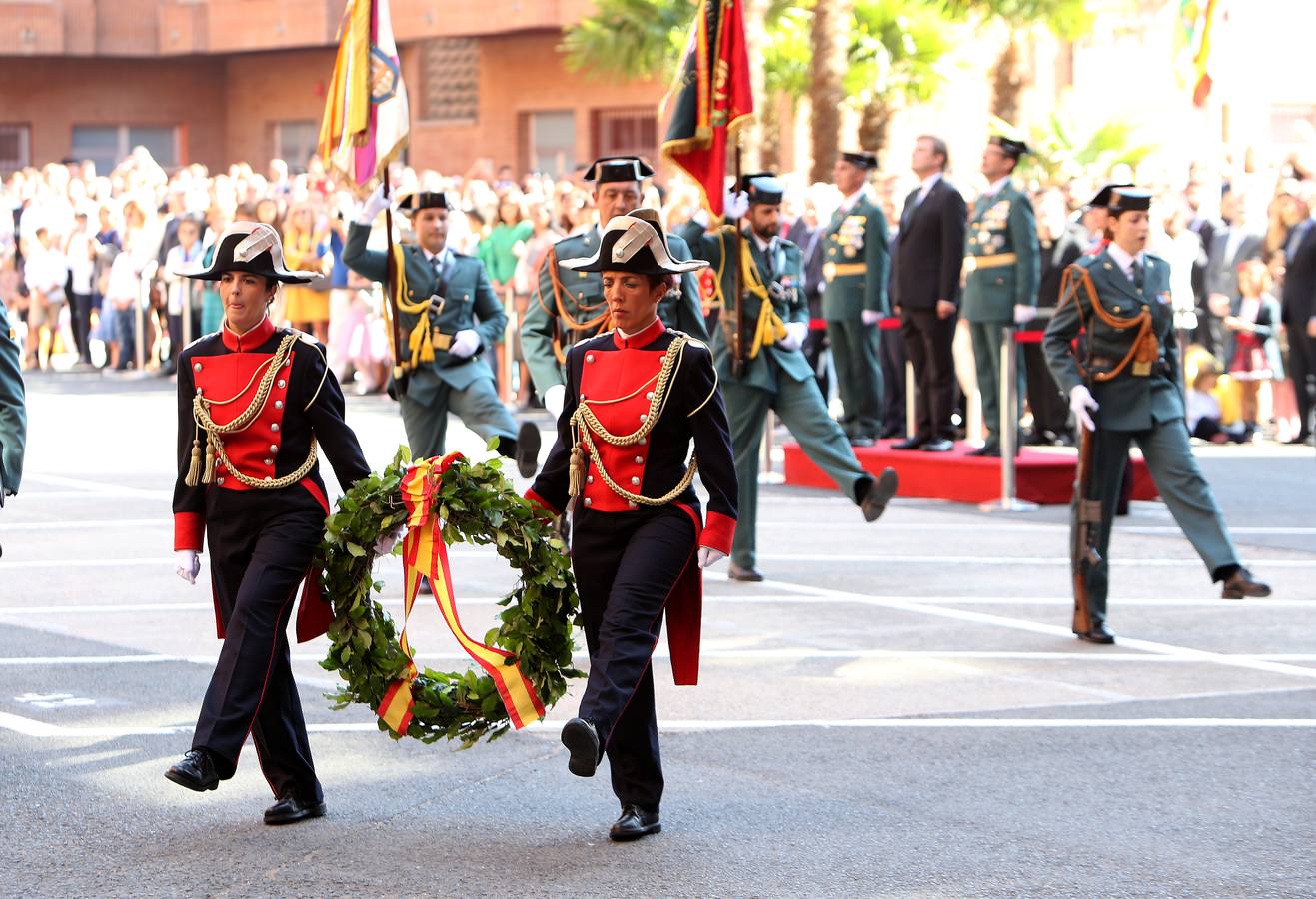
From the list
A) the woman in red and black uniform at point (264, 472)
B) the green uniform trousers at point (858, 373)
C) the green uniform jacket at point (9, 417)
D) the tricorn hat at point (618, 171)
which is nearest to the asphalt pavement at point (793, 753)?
the woman in red and black uniform at point (264, 472)

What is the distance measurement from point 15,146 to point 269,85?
20.3ft

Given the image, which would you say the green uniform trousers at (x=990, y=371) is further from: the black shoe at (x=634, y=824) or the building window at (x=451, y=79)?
the building window at (x=451, y=79)

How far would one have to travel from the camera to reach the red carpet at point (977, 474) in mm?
15594

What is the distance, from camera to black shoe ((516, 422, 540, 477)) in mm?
10758

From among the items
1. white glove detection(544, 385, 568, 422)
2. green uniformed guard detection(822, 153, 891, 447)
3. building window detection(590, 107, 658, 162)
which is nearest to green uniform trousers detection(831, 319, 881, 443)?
green uniformed guard detection(822, 153, 891, 447)

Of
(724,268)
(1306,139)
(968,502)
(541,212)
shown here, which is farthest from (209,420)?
(1306,139)

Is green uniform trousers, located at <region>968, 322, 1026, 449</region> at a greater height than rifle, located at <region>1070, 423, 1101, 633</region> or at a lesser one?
greater

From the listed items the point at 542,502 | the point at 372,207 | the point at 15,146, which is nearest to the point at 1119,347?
the point at 372,207

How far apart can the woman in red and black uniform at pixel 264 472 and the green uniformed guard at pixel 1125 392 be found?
4.36 m

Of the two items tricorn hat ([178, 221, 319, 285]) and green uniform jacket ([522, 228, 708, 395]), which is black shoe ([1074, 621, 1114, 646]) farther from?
tricorn hat ([178, 221, 319, 285])

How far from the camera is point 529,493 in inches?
281

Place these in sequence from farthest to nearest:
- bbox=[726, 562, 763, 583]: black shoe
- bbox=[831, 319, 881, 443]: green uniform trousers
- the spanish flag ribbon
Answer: bbox=[831, 319, 881, 443]: green uniform trousers < bbox=[726, 562, 763, 583]: black shoe < the spanish flag ribbon

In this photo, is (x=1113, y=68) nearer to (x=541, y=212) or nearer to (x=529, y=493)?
(x=541, y=212)

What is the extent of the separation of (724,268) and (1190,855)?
6.07m
